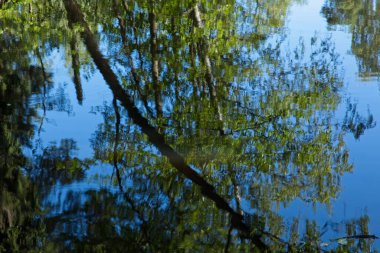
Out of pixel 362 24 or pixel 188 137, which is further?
pixel 362 24

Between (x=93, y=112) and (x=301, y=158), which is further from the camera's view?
(x=93, y=112)

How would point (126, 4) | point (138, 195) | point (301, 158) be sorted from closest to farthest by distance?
point (138, 195) → point (301, 158) → point (126, 4)

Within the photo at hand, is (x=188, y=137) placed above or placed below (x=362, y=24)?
below

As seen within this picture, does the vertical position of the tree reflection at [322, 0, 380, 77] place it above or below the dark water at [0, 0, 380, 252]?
above

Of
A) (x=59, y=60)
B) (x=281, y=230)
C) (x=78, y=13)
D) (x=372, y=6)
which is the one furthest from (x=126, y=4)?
(x=281, y=230)

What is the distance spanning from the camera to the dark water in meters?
4.87

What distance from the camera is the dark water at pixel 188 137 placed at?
16.0ft

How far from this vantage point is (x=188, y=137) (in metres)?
6.89

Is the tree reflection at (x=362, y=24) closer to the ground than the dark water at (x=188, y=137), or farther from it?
farther from it

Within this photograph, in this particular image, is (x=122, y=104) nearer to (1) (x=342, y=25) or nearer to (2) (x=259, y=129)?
(2) (x=259, y=129)

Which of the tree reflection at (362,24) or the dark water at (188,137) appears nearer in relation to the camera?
the dark water at (188,137)

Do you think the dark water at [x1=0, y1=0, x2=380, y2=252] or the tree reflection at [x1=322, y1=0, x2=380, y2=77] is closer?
the dark water at [x1=0, y1=0, x2=380, y2=252]

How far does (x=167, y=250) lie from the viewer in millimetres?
4516

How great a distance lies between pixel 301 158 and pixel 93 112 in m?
2.98
